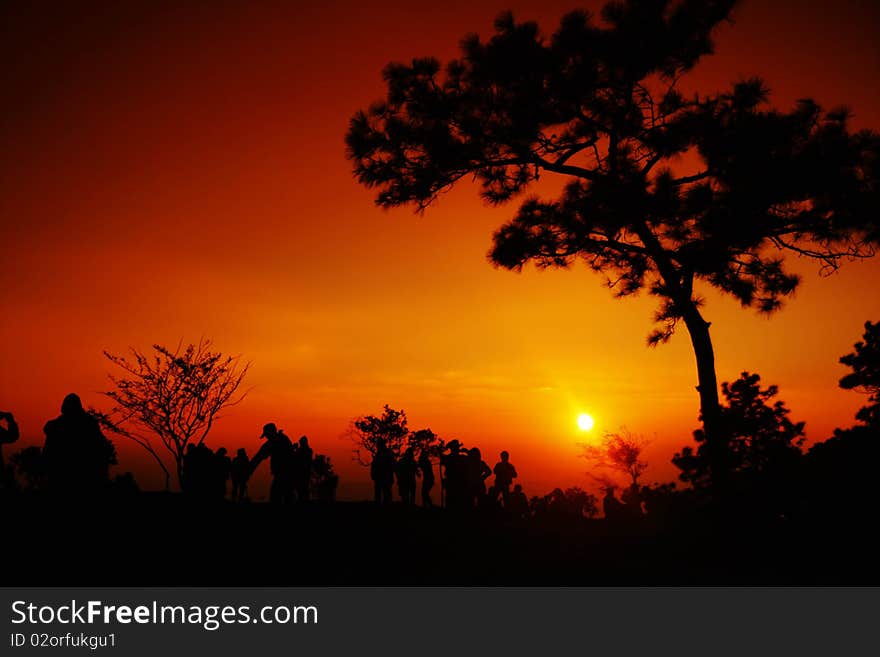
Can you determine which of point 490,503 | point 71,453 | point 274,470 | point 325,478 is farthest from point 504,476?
point 325,478

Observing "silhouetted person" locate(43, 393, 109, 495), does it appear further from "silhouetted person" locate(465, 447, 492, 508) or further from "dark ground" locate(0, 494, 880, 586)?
"silhouetted person" locate(465, 447, 492, 508)

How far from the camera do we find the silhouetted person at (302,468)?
14240 millimetres

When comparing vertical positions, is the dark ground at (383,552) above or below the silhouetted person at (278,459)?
below

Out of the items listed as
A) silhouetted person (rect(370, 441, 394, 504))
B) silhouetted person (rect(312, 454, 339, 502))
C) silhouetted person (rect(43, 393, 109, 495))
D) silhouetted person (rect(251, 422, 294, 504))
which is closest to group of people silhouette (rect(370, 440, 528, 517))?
silhouetted person (rect(370, 441, 394, 504))

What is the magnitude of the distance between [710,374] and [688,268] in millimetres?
1950

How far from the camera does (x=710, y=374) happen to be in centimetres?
1073

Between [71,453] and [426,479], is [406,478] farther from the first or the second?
[71,453]

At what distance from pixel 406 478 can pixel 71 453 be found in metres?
9.49

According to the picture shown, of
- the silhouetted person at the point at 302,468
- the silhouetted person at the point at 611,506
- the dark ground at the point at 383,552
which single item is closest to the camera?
the dark ground at the point at 383,552

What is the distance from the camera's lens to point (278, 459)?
13227 millimetres

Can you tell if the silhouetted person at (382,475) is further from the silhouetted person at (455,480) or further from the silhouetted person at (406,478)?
the silhouetted person at (455,480)

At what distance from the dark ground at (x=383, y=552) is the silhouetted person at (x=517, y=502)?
191 inches

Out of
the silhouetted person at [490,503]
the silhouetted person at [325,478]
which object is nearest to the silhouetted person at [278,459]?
the silhouetted person at [490,503]

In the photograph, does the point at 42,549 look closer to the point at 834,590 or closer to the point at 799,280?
the point at 834,590
